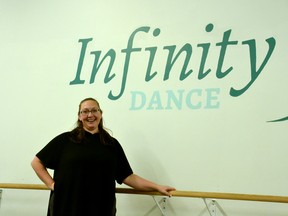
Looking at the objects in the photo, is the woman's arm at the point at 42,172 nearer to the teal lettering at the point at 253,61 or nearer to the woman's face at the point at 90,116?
the woman's face at the point at 90,116

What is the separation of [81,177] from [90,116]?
1.08 feet

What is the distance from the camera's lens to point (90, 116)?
72.7 inches

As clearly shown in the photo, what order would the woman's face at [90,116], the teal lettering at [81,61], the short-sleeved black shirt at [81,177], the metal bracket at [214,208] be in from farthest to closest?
the teal lettering at [81,61], the metal bracket at [214,208], the woman's face at [90,116], the short-sleeved black shirt at [81,177]

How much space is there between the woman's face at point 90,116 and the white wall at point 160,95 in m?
0.39

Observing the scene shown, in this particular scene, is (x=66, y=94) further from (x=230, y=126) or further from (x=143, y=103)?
(x=230, y=126)

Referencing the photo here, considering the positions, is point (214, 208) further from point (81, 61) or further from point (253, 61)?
point (81, 61)

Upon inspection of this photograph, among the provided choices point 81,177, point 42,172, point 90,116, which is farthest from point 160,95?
point 42,172

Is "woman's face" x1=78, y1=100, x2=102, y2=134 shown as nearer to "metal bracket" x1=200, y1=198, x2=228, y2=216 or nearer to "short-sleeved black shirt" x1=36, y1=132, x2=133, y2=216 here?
"short-sleeved black shirt" x1=36, y1=132, x2=133, y2=216

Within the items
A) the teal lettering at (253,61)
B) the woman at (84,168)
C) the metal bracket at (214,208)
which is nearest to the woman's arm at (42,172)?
the woman at (84,168)

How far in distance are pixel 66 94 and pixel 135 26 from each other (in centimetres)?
67

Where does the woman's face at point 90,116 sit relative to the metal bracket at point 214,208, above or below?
above

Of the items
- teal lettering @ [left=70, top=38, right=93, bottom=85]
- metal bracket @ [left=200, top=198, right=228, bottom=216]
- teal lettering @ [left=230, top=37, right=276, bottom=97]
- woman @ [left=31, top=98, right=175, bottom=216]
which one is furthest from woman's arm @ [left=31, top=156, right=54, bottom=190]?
teal lettering @ [left=230, top=37, right=276, bottom=97]

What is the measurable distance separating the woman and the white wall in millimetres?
336

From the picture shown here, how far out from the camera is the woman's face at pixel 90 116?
72.9 inches
